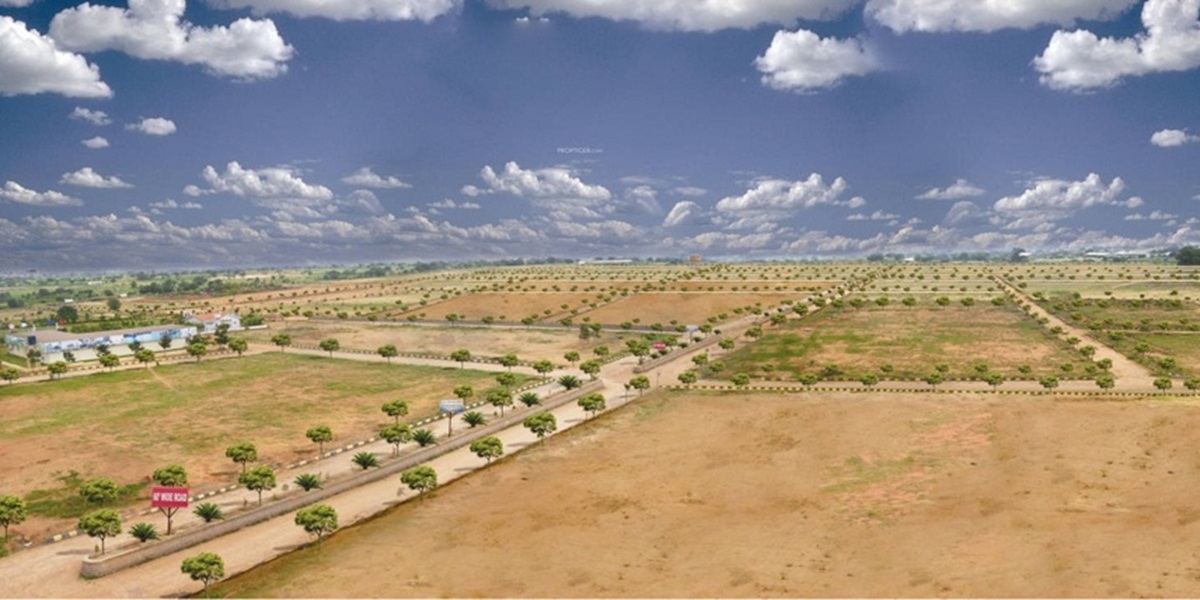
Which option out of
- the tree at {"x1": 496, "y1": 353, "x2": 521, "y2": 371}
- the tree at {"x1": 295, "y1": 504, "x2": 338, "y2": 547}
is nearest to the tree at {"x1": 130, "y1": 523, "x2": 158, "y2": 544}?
the tree at {"x1": 295, "y1": 504, "x2": 338, "y2": 547}

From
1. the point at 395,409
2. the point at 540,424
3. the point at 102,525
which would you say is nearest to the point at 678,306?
the point at 395,409

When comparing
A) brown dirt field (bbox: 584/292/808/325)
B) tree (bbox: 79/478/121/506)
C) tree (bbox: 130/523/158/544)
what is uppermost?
brown dirt field (bbox: 584/292/808/325)

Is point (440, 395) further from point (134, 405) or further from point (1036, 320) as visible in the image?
point (1036, 320)

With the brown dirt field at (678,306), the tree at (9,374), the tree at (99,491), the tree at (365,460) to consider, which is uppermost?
the brown dirt field at (678,306)

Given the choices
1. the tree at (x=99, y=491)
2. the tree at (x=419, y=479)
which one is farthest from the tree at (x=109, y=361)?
the tree at (x=419, y=479)

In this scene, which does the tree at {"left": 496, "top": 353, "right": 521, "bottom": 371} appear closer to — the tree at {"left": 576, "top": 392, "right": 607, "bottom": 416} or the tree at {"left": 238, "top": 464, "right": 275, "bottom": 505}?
the tree at {"left": 576, "top": 392, "right": 607, "bottom": 416}

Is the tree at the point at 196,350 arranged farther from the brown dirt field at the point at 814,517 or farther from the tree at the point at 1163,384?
the tree at the point at 1163,384
